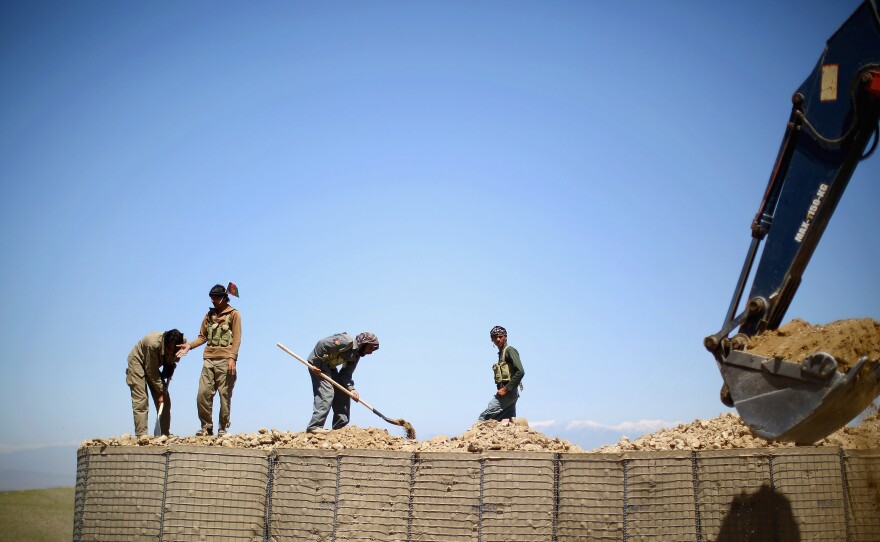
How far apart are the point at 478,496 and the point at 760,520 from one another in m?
2.44

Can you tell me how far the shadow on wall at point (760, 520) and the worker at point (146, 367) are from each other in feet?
21.2

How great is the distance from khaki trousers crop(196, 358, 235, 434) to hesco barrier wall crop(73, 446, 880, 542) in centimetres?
159

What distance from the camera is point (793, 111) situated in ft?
22.5

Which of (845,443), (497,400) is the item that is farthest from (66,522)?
(845,443)

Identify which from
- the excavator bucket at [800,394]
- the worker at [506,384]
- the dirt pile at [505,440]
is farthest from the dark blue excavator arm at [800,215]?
the worker at [506,384]

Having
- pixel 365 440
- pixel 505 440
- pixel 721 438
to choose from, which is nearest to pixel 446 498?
pixel 505 440

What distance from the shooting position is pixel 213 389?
32.2 feet

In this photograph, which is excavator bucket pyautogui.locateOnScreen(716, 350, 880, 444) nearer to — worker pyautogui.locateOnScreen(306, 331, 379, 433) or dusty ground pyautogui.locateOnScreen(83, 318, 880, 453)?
dusty ground pyautogui.locateOnScreen(83, 318, 880, 453)

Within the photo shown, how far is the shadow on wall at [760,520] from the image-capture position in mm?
6914

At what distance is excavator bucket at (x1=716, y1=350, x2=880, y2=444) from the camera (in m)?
5.75

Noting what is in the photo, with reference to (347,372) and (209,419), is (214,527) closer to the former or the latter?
(209,419)

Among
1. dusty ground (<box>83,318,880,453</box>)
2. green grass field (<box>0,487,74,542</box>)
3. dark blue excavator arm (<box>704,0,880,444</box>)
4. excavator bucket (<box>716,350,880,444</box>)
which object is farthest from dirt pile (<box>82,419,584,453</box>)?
green grass field (<box>0,487,74,542</box>)

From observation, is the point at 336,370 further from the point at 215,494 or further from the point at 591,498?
the point at 591,498

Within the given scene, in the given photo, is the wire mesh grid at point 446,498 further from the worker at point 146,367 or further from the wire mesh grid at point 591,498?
the worker at point 146,367
